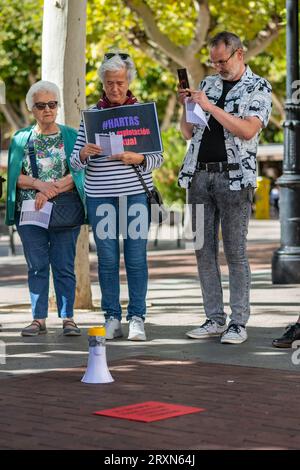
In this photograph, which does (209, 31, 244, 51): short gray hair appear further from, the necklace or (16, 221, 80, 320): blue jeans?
(16, 221, 80, 320): blue jeans

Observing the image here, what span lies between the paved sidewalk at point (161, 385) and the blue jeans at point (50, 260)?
12.0 inches

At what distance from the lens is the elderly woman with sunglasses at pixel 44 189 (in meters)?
9.28

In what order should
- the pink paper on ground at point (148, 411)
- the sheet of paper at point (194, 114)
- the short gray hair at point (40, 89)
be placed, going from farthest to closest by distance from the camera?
the short gray hair at point (40, 89), the sheet of paper at point (194, 114), the pink paper on ground at point (148, 411)

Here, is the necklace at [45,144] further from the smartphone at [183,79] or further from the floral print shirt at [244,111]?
the floral print shirt at [244,111]

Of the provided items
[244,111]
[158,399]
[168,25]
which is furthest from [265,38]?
[158,399]

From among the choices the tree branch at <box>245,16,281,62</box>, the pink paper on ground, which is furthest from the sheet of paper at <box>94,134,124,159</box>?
the tree branch at <box>245,16,281,62</box>

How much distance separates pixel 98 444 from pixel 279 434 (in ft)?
2.97

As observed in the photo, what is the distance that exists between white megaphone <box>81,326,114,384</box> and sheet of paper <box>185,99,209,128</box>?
2.01 m

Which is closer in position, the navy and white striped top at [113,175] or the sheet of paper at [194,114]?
A: the sheet of paper at [194,114]

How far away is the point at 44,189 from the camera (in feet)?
30.6

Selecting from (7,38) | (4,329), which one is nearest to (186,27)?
(7,38)

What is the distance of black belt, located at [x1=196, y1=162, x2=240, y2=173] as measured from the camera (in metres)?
8.69

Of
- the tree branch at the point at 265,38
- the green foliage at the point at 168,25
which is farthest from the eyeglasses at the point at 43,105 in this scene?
the tree branch at the point at 265,38

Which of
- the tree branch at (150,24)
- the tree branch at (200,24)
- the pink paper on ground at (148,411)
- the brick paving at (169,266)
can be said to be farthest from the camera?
the tree branch at (200,24)
